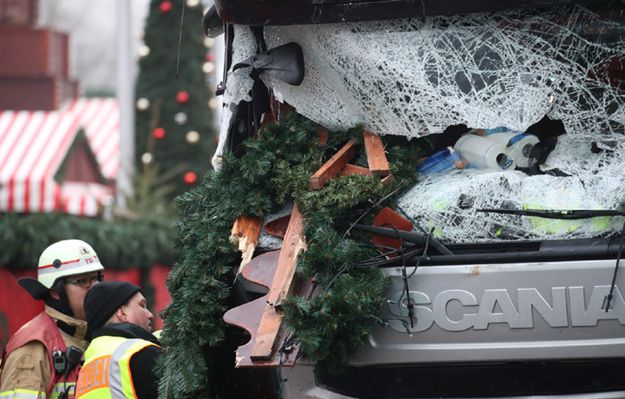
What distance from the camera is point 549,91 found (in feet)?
13.2

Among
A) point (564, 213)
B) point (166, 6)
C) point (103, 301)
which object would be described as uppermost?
point (564, 213)

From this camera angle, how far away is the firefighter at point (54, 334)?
228 inches

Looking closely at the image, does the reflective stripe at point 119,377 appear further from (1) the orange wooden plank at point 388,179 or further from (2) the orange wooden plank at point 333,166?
(1) the orange wooden plank at point 388,179

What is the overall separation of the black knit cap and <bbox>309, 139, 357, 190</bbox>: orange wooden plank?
5.27 feet

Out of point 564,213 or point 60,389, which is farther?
point 60,389

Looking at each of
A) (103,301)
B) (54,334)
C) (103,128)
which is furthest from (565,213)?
(103,128)

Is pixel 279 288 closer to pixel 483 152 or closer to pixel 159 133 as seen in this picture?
pixel 483 152

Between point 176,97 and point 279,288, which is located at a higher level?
point 279,288

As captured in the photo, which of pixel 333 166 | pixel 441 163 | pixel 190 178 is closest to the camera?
pixel 333 166

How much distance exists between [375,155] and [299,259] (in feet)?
1.66

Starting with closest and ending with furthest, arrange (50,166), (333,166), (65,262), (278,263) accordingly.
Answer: (278,263) < (333,166) < (65,262) < (50,166)

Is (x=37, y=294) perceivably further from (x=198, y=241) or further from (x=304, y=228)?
(x=304, y=228)

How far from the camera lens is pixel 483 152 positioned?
13.7 feet

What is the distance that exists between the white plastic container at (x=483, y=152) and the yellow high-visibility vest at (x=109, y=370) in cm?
152
